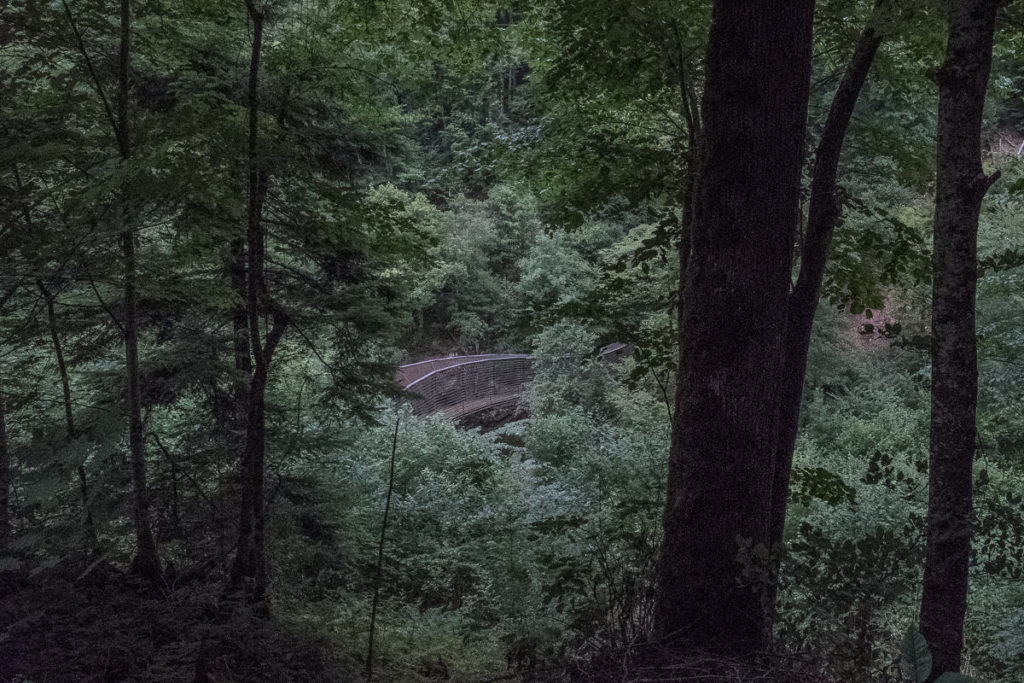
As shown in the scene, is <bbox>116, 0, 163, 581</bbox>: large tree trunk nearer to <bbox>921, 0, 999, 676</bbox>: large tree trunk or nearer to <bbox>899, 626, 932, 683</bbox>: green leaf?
<bbox>899, 626, 932, 683</bbox>: green leaf

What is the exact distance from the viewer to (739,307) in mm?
3045

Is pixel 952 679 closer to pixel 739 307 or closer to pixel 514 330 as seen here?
pixel 739 307

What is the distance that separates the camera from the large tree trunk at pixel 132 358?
12.9 ft

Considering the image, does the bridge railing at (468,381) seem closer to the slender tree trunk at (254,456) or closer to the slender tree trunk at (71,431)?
the slender tree trunk at (254,456)

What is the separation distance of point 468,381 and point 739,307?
18.5m

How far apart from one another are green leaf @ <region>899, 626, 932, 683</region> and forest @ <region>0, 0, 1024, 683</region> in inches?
0.6

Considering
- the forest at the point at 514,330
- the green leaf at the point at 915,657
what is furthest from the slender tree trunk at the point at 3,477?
the green leaf at the point at 915,657

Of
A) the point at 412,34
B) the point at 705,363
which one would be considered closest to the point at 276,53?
the point at 412,34

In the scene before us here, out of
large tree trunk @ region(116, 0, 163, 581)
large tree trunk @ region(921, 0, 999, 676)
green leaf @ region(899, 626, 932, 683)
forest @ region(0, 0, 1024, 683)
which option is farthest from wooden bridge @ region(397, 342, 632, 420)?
green leaf @ region(899, 626, 932, 683)

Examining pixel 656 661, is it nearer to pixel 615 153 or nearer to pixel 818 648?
pixel 818 648

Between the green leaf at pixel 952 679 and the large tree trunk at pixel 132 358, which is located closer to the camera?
the green leaf at pixel 952 679

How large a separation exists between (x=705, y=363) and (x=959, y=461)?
1.09 m

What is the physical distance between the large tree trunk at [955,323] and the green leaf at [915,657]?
1273 mm

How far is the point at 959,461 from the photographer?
290cm
